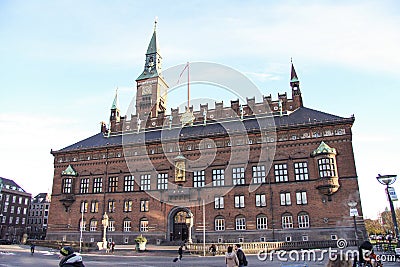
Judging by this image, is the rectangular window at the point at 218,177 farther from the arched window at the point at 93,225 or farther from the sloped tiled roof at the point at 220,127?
the arched window at the point at 93,225

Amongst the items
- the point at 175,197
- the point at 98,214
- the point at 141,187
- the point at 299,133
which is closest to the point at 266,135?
the point at 299,133

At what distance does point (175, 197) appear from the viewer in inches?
1690

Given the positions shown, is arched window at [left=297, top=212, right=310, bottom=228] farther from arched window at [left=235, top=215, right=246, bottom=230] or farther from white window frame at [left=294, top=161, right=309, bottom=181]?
arched window at [left=235, top=215, right=246, bottom=230]

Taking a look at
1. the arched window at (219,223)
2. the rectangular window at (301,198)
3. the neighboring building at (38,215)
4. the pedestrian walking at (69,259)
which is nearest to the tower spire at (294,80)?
the rectangular window at (301,198)

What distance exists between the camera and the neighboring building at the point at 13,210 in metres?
74.8

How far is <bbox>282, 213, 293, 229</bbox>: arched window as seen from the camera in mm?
38125

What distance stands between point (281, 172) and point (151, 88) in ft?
101

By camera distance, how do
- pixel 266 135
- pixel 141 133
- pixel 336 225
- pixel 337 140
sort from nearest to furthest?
pixel 336 225
pixel 337 140
pixel 266 135
pixel 141 133

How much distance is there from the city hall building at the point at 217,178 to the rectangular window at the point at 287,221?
0.11m

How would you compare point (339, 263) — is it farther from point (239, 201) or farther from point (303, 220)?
point (239, 201)

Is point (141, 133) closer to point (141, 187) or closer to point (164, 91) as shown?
point (141, 187)

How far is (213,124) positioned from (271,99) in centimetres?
897

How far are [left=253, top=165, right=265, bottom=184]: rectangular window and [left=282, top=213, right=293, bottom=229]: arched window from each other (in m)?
4.82

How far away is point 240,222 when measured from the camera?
40.2m
